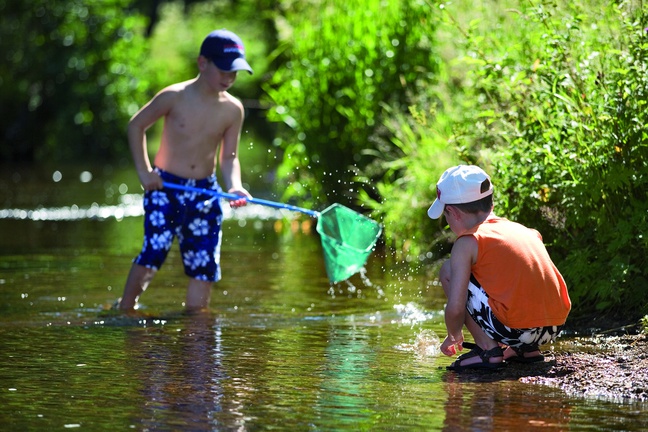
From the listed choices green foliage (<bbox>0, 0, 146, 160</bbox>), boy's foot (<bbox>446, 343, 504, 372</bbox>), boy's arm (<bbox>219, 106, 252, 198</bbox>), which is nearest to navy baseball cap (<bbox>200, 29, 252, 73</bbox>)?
boy's arm (<bbox>219, 106, 252, 198</bbox>)

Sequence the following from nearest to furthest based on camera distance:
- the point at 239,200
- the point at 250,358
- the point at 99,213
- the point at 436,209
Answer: the point at 436,209
the point at 250,358
the point at 239,200
the point at 99,213

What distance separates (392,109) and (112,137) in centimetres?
1933

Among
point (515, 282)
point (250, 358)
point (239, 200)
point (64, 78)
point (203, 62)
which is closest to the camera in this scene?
point (515, 282)

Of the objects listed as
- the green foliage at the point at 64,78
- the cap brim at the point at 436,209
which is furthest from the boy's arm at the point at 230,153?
the green foliage at the point at 64,78

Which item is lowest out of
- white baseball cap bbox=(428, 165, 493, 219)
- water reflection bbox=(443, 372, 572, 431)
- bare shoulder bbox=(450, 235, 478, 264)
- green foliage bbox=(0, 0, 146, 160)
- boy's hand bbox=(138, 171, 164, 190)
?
water reflection bbox=(443, 372, 572, 431)

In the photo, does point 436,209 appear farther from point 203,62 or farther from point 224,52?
point 203,62

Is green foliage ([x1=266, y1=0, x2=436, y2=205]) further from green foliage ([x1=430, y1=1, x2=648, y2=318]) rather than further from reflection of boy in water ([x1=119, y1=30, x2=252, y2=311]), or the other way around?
green foliage ([x1=430, y1=1, x2=648, y2=318])

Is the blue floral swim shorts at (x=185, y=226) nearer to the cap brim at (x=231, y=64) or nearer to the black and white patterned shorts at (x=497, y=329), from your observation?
the cap brim at (x=231, y=64)

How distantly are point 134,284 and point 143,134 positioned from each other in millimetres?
937

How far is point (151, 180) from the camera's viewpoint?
7.10 m

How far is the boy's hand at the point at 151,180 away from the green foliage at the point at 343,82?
11.9 ft

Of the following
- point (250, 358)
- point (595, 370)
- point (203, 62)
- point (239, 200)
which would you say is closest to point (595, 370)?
point (595, 370)

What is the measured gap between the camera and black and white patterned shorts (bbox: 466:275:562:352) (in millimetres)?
5234

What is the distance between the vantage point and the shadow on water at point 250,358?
445 centimetres
